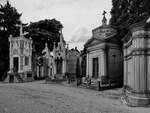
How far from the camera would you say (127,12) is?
23.0 meters

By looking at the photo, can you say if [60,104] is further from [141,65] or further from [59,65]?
[59,65]

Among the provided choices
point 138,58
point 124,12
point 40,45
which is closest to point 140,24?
point 138,58

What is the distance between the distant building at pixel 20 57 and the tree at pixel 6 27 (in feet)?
7.13

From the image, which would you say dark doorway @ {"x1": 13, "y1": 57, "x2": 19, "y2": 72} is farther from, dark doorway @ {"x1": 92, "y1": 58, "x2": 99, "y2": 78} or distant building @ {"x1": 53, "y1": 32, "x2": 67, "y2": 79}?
dark doorway @ {"x1": 92, "y1": 58, "x2": 99, "y2": 78}

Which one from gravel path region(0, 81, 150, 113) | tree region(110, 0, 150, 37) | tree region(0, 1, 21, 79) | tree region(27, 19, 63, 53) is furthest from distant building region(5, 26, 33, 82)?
gravel path region(0, 81, 150, 113)

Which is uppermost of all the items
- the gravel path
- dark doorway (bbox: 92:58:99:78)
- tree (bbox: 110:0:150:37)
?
tree (bbox: 110:0:150:37)

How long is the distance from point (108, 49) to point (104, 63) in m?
1.49

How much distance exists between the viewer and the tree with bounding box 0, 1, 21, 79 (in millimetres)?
36825

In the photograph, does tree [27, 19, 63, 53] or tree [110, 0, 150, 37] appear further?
tree [27, 19, 63, 53]

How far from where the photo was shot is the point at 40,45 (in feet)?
146

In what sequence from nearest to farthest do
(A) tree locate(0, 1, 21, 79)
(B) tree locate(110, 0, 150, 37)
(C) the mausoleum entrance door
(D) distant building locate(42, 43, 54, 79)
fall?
(B) tree locate(110, 0, 150, 37) < (C) the mausoleum entrance door < (A) tree locate(0, 1, 21, 79) < (D) distant building locate(42, 43, 54, 79)

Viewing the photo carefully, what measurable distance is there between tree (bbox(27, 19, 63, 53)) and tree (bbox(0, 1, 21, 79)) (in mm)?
4519

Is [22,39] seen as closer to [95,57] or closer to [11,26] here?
[11,26]

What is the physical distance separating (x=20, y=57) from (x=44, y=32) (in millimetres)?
11354
